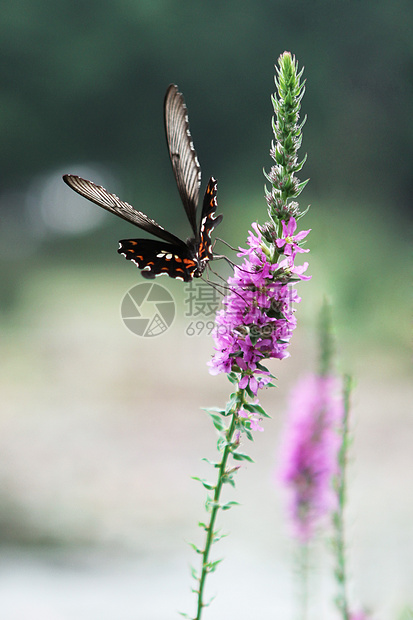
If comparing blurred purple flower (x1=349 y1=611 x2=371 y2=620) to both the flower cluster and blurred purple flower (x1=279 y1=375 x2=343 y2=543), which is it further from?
the flower cluster

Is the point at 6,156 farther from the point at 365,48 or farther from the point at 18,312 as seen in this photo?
the point at 365,48

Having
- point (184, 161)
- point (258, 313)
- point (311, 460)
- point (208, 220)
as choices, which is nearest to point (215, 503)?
point (258, 313)

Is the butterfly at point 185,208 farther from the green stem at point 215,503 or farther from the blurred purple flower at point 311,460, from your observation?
the blurred purple flower at point 311,460

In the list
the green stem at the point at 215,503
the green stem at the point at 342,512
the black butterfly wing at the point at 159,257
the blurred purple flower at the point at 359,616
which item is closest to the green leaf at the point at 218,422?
the green stem at the point at 215,503

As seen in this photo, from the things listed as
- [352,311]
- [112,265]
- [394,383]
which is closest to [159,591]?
[352,311]

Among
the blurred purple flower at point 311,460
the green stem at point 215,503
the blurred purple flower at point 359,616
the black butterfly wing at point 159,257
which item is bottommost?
the blurred purple flower at point 359,616

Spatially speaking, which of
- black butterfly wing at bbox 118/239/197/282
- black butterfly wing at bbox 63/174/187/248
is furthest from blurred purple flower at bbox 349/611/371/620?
black butterfly wing at bbox 63/174/187/248

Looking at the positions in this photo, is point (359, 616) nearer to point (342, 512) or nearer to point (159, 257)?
point (342, 512)
